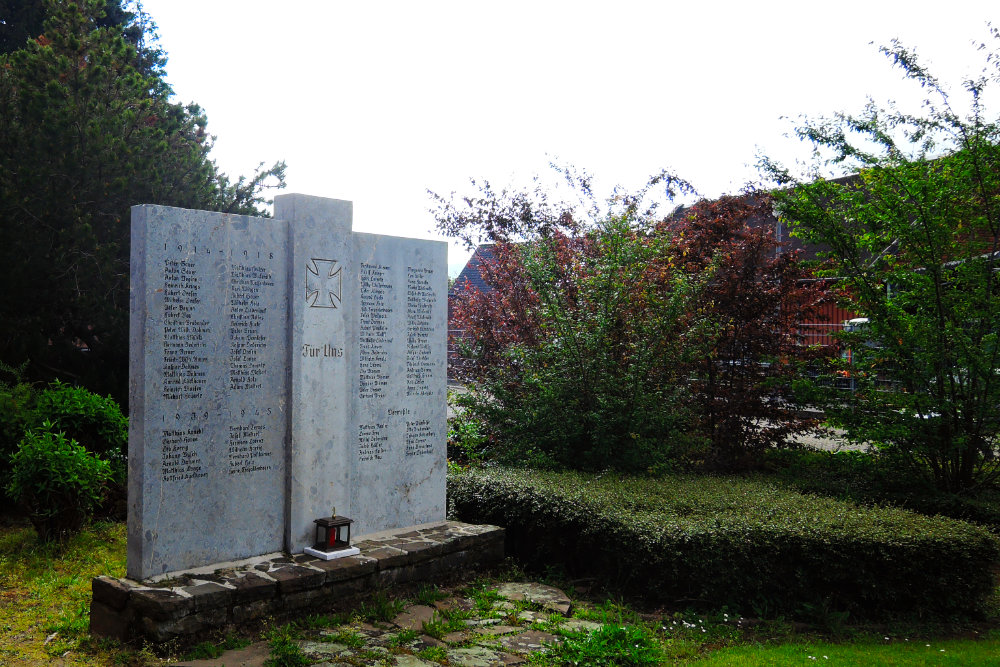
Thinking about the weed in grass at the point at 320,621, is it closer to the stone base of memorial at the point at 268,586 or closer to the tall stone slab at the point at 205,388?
the stone base of memorial at the point at 268,586

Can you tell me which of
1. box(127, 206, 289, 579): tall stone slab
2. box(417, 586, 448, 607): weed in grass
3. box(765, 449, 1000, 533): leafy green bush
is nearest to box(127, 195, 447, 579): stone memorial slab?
box(127, 206, 289, 579): tall stone slab

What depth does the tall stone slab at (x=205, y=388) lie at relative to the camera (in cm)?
478

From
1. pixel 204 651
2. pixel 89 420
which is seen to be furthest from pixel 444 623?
pixel 89 420

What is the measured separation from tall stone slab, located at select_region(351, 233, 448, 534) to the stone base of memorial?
359 mm

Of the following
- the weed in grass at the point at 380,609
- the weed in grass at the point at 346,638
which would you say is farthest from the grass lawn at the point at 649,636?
the weed in grass at the point at 380,609

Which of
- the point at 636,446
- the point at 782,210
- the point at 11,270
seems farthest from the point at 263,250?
the point at 782,210

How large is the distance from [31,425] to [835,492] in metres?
7.84

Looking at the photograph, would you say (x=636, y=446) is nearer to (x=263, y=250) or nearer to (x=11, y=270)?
(x=263, y=250)

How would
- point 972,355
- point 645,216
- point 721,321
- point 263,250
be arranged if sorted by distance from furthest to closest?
point 645,216 → point 721,321 → point 972,355 → point 263,250

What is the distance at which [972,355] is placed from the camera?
7012 mm

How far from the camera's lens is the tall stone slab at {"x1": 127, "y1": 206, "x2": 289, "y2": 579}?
4.78 meters

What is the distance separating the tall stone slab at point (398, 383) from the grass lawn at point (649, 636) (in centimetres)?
148

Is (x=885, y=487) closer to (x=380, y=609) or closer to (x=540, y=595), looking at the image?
(x=540, y=595)

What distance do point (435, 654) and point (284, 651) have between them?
87cm
